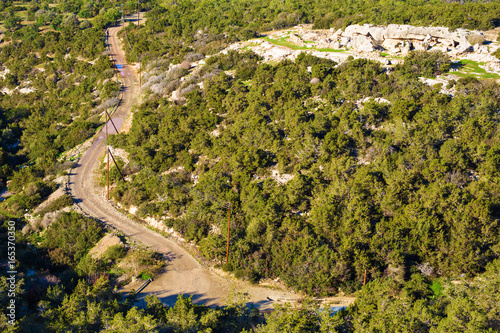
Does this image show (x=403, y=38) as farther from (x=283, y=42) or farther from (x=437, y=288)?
(x=437, y=288)

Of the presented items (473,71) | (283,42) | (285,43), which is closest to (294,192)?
(473,71)

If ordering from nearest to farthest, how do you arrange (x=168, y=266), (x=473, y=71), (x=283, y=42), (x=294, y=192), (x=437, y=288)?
(x=437, y=288)
(x=168, y=266)
(x=294, y=192)
(x=473, y=71)
(x=283, y=42)

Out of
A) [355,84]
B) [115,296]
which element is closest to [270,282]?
[115,296]

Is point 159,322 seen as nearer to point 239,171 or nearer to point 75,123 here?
point 239,171

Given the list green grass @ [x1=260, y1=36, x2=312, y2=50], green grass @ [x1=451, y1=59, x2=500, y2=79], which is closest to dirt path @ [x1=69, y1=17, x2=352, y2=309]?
green grass @ [x1=451, y1=59, x2=500, y2=79]

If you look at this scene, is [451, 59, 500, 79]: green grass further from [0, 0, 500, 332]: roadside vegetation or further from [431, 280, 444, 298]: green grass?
[431, 280, 444, 298]: green grass
